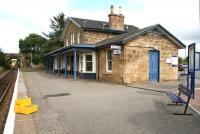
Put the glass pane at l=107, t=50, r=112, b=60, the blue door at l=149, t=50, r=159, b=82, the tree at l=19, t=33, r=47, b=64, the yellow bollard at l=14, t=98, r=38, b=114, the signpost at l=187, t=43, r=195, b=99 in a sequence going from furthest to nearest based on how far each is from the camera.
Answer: the tree at l=19, t=33, r=47, b=64 → the glass pane at l=107, t=50, r=112, b=60 → the blue door at l=149, t=50, r=159, b=82 → the signpost at l=187, t=43, r=195, b=99 → the yellow bollard at l=14, t=98, r=38, b=114

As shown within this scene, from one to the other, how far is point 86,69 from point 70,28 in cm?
862

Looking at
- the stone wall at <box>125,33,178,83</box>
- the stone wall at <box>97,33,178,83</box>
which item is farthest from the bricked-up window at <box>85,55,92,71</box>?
the stone wall at <box>125,33,178,83</box>

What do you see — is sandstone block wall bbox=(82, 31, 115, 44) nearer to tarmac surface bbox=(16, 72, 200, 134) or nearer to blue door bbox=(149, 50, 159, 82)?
blue door bbox=(149, 50, 159, 82)

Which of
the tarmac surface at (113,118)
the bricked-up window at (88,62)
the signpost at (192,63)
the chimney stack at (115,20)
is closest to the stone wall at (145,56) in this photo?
the bricked-up window at (88,62)

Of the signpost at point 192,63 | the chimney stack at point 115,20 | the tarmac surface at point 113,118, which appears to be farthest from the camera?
the chimney stack at point 115,20

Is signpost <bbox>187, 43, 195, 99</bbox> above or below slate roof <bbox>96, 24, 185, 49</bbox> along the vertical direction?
below

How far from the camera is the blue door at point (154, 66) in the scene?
18.6 meters

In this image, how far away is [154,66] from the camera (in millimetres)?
18859

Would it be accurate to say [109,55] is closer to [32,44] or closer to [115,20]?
[115,20]

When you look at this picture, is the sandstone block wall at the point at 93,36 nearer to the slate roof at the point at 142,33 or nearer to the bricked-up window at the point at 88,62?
the bricked-up window at the point at 88,62

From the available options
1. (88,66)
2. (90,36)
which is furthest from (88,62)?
(90,36)

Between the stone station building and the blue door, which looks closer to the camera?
the stone station building

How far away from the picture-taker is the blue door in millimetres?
18641

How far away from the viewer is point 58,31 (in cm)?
5934
